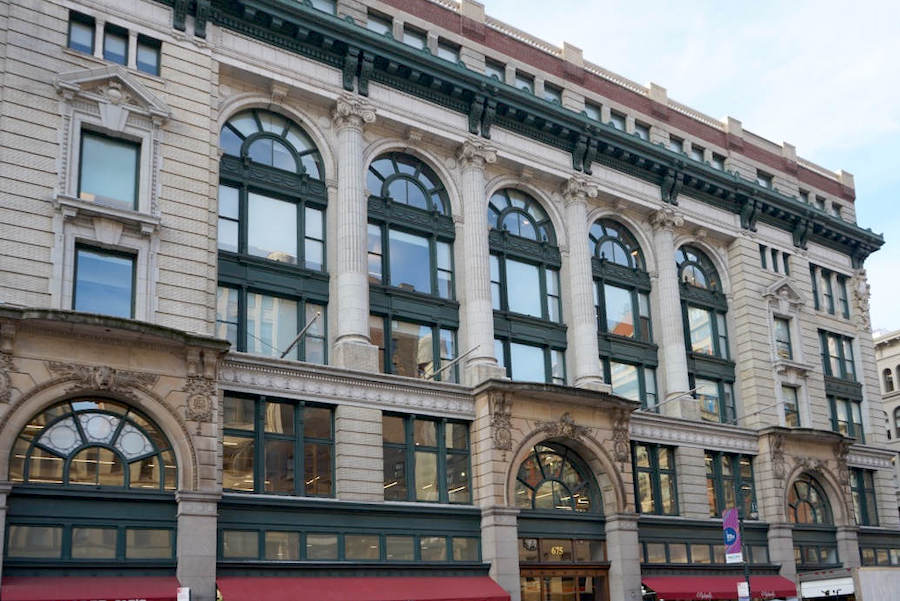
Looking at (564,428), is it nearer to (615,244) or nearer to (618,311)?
(618,311)

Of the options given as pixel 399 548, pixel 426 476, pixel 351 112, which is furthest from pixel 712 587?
pixel 351 112

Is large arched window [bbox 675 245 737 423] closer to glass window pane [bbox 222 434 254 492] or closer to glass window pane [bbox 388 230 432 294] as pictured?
glass window pane [bbox 388 230 432 294]

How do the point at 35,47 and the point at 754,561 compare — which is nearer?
the point at 35,47

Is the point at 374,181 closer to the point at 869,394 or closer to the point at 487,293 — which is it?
the point at 487,293

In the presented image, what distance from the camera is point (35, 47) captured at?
98.9 feet

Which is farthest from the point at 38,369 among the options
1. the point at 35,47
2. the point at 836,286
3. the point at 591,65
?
the point at 836,286

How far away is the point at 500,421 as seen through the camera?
35750mm

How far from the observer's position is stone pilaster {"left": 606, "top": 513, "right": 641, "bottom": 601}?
122ft

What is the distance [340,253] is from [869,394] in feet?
111

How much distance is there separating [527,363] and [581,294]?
3949 millimetres

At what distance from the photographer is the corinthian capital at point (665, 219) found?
4606 cm

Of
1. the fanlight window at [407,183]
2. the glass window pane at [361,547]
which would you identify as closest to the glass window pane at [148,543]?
the glass window pane at [361,547]

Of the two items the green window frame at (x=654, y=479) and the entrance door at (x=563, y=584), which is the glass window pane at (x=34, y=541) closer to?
the entrance door at (x=563, y=584)

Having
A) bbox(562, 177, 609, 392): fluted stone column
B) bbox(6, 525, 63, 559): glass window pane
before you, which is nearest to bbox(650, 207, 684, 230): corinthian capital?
bbox(562, 177, 609, 392): fluted stone column
